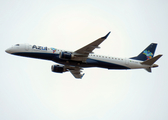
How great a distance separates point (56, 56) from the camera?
4000cm

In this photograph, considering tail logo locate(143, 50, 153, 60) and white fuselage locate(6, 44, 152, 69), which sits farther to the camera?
tail logo locate(143, 50, 153, 60)

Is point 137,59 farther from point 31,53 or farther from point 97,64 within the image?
point 31,53

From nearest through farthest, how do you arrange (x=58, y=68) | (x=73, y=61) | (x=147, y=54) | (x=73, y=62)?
(x=73, y=61)
(x=73, y=62)
(x=147, y=54)
(x=58, y=68)

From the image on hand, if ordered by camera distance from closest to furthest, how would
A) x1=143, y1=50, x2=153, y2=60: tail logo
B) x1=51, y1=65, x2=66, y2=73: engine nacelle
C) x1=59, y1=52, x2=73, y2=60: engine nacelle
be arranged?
x1=59, y1=52, x2=73, y2=60: engine nacelle → x1=143, y1=50, x2=153, y2=60: tail logo → x1=51, y1=65, x2=66, y2=73: engine nacelle

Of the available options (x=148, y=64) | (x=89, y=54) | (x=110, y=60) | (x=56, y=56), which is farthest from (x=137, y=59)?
(x=56, y=56)

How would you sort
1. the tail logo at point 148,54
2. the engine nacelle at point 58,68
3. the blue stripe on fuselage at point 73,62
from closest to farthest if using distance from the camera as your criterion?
the blue stripe on fuselage at point 73,62 < the tail logo at point 148,54 < the engine nacelle at point 58,68

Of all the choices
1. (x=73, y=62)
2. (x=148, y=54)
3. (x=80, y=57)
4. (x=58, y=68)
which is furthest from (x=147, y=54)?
(x=58, y=68)

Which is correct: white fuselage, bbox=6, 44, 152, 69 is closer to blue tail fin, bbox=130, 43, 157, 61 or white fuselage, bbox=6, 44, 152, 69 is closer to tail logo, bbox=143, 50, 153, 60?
blue tail fin, bbox=130, 43, 157, 61

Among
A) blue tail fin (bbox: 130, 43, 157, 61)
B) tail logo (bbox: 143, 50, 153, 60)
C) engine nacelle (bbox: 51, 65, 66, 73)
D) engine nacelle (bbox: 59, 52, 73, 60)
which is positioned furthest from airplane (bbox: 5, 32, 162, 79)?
engine nacelle (bbox: 51, 65, 66, 73)

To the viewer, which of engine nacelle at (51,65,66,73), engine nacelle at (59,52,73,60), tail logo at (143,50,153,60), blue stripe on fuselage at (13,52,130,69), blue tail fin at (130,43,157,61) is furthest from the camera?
engine nacelle at (51,65,66,73)

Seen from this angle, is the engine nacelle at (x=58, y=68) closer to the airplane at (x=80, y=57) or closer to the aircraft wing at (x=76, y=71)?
the aircraft wing at (x=76, y=71)

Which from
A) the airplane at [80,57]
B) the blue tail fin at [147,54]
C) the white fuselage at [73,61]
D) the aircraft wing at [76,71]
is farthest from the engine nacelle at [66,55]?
the blue tail fin at [147,54]

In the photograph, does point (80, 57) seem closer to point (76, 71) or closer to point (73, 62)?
point (73, 62)

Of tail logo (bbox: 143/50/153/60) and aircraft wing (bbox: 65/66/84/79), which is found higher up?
tail logo (bbox: 143/50/153/60)
